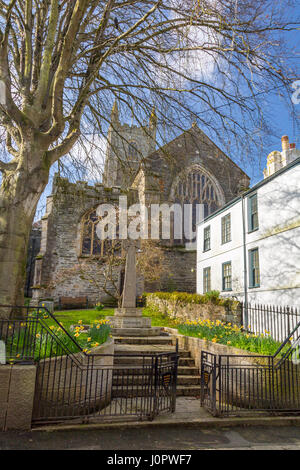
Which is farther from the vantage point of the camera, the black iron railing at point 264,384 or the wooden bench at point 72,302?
the wooden bench at point 72,302

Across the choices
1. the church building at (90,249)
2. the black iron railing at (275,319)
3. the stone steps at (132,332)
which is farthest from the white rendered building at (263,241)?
the stone steps at (132,332)

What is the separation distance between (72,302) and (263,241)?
1290cm

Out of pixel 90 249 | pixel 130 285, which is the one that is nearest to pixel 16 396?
pixel 130 285

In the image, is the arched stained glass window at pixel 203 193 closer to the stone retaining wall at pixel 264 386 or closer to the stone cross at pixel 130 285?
the stone cross at pixel 130 285

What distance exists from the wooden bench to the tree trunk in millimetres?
14134

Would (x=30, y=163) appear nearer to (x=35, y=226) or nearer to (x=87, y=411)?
(x=87, y=411)

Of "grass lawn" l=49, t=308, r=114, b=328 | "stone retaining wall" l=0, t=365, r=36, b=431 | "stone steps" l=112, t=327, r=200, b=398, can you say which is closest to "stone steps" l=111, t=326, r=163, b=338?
"stone steps" l=112, t=327, r=200, b=398

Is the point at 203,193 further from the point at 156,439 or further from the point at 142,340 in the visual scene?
the point at 156,439

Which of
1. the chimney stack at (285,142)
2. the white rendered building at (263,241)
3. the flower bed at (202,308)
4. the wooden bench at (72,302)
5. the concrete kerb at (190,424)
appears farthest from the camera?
the wooden bench at (72,302)

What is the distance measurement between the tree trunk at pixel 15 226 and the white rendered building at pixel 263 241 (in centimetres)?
938

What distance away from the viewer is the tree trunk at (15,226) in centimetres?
612

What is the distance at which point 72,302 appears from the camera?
66.2 ft

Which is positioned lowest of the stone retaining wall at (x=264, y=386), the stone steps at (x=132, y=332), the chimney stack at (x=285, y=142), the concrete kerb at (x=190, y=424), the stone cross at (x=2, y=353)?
the concrete kerb at (x=190, y=424)
